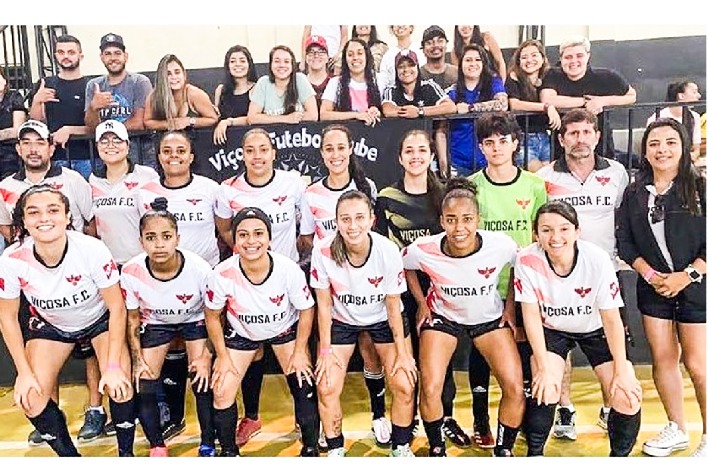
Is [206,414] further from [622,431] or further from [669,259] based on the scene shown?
[669,259]

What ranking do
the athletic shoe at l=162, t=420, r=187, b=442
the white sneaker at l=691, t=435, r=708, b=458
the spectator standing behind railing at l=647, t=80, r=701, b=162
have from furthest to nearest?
1. the athletic shoe at l=162, t=420, r=187, b=442
2. the white sneaker at l=691, t=435, r=708, b=458
3. the spectator standing behind railing at l=647, t=80, r=701, b=162

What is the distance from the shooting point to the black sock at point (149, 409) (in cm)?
256

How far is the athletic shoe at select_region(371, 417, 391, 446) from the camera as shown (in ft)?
8.48

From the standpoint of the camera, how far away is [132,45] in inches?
96.6

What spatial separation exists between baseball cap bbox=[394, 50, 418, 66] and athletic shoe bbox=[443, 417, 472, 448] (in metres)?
1.21

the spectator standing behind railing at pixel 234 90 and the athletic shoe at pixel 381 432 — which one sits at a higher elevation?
the spectator standing behind railing at pixel 234 90

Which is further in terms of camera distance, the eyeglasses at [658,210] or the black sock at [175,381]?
the black sock at [175,381]

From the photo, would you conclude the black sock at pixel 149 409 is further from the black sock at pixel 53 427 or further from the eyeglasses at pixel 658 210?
the eyeglasses at pixel 658 210

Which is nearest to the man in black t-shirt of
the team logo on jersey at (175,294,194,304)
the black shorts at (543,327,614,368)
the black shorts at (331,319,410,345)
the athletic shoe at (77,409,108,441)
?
the black shorts at (543,327,614,368)

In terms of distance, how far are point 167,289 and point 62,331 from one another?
0.38m

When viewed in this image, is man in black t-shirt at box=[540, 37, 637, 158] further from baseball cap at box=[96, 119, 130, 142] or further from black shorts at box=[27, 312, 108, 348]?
black shorts at box=[27, 312, 108, 348]

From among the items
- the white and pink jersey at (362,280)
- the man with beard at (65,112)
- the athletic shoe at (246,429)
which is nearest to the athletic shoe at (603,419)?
the white and pink jersey at (362,280)

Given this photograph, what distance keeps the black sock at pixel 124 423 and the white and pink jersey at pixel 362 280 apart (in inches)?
29.5
